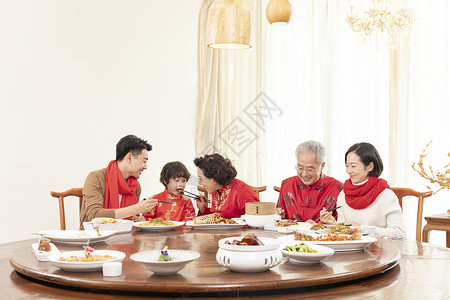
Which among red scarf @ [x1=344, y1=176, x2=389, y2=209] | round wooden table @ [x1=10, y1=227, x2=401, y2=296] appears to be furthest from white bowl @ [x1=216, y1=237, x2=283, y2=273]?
red scarf @ [x1=344, y1=176, x2=389, y2=209]

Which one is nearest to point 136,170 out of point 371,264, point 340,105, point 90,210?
point 90,210

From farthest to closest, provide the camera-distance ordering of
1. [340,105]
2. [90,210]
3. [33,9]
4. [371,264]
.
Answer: [340,105] < [33,9] < [90,210] < [371,264]

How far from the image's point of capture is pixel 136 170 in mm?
3340

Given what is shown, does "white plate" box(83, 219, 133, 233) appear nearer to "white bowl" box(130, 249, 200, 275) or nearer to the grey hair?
"white bowl" box(130, 249, 200, 275)

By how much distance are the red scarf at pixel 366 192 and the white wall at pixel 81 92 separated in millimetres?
2538

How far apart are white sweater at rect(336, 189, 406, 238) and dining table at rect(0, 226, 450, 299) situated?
29.6 inches

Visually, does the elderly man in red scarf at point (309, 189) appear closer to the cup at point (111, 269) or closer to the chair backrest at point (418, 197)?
the chair backrest at point (418, 197)

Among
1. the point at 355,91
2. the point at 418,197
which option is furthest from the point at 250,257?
the point at 355,91

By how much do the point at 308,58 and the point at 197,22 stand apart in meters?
1.42

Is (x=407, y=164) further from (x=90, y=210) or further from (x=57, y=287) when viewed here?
(x=57, y=287)

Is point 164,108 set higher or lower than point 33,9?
lower

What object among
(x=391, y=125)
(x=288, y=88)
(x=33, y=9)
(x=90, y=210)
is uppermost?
(x=33, y=9)

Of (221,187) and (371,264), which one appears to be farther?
(221,187)

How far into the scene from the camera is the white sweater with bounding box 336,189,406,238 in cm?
262
